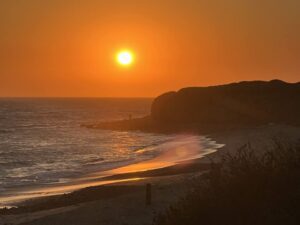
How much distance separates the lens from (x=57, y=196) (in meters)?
24.6

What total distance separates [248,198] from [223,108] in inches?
2998

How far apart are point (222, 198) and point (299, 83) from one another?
8418cm

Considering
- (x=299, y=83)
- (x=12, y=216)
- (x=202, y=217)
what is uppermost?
(x=299, y=83)

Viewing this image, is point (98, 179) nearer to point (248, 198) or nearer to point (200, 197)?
point (200, 197)

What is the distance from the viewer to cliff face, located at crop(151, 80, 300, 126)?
79375 mm

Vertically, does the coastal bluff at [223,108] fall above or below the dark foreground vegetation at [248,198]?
above

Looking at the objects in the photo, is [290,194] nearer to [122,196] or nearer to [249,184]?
[249,184]

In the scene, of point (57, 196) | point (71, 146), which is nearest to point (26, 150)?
point (71, 146)

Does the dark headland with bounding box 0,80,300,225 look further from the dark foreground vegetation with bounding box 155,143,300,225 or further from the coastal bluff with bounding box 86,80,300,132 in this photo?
the coastal bluff with bounding box 86,80,300,132

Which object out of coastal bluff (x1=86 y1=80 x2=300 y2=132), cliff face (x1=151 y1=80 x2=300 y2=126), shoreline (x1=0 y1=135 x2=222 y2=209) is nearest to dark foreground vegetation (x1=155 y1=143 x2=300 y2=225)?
shoreline (x1=0 y1=135 x2=222 y2=209)

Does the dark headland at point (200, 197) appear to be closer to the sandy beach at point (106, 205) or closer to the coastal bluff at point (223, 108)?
the sandy beach at point (106, 205)

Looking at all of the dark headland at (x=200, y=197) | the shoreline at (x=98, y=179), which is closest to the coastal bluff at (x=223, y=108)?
the shoreline at (x=98, y=179)

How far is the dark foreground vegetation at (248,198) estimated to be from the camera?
6.52 metres

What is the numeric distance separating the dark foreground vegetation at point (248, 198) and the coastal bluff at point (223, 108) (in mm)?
65840
